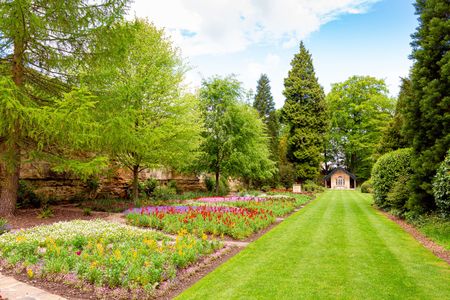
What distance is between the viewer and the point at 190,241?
6715 mm

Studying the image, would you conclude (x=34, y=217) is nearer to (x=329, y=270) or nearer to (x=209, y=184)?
(x=329, y=270)

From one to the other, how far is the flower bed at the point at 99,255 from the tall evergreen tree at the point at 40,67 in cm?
271

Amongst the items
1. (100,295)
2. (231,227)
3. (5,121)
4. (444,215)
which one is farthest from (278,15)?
(100,295)

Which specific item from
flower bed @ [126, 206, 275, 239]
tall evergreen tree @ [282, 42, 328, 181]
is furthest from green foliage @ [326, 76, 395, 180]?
flower bed @ [126, 206, 275, 239]

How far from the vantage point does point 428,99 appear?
9359mm

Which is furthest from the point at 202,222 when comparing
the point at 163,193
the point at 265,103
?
the point at 265,103

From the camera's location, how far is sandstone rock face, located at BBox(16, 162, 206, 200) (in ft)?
40.4

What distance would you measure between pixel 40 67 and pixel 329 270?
10429 mm

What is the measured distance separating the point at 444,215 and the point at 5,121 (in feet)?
40.4

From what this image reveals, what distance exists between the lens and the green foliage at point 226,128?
65.4 ft

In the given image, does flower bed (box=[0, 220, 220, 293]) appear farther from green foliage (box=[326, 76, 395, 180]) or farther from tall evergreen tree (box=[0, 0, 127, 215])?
green foliage (box=[326, 76, 395, 180])

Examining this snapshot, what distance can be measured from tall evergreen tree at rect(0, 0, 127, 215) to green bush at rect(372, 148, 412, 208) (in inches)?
474

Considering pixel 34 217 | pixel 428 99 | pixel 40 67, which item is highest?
pixel 40 67

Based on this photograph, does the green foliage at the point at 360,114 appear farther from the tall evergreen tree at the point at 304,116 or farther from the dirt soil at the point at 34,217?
the dirt soil at the point at 34,217
